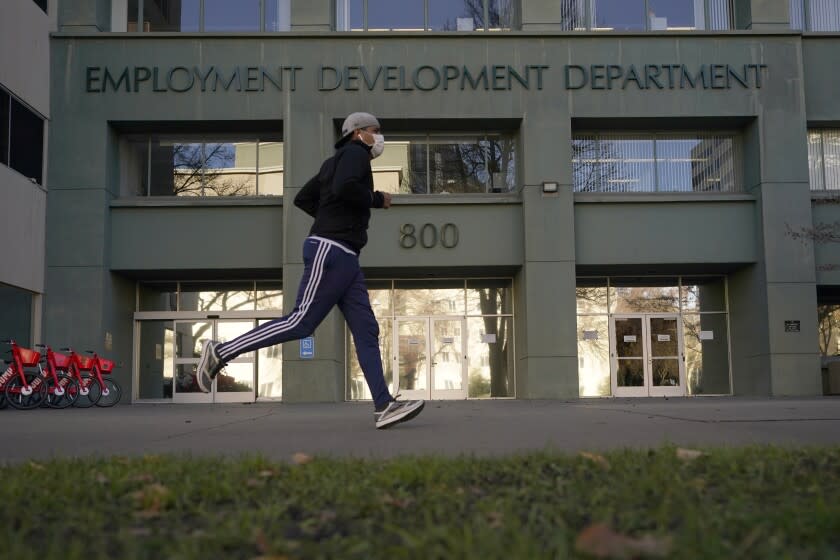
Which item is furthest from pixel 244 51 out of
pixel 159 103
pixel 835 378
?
pixel 835 378

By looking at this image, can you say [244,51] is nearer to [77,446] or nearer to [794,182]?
[794,182]

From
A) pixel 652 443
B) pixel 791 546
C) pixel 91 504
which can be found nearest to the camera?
pixel 791 546

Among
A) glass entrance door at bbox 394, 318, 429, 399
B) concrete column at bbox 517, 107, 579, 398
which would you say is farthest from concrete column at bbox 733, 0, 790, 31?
glass entrance door at bbox 394, 318, 429, 399

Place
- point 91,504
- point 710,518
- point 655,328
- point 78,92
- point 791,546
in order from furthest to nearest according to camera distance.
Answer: point 655,328
point 78,92
point 91,504
point 710,518
point 791,546

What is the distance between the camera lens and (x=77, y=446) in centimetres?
573

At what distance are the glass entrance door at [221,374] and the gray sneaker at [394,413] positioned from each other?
15847 millimetres

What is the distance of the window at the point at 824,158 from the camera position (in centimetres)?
2125

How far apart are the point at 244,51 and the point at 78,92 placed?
384 centimetres

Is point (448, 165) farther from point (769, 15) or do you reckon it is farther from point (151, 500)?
point (151, 500)

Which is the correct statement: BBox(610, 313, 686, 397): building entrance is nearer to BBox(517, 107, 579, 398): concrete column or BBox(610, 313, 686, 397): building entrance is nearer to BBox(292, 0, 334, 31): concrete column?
BBox(517, 107, 579, 398): concrete column

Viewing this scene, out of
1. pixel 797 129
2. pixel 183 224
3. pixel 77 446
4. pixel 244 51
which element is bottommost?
pixel 77 446

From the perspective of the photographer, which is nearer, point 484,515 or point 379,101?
point 484,515

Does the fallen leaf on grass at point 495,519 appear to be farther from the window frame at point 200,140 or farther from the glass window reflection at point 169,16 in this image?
the glass window reflection at point 169,16

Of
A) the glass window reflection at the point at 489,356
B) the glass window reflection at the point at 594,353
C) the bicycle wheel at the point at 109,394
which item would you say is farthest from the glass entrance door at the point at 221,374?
the glass window reflection at the point at 594,353
